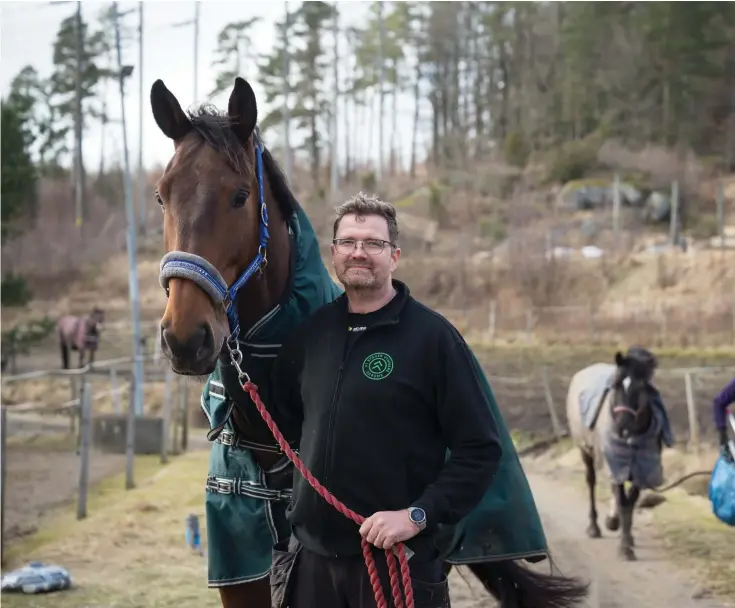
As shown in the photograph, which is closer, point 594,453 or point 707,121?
point 594,453

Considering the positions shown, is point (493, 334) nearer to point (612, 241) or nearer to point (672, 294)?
point (672, 294)

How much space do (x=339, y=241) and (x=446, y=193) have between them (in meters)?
32.0

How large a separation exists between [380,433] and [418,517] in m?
0.22

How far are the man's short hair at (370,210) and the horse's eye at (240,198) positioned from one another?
11.0 inches

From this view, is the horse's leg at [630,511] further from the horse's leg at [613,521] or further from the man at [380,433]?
the man at [380,433]

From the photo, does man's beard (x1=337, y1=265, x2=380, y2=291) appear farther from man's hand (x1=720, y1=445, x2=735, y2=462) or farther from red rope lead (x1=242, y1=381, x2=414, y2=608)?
man's hand (x1=720, y1=445, x2=735, y2=462)

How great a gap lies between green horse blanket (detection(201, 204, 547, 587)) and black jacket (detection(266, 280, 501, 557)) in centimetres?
→ 48

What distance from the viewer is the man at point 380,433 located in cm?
207

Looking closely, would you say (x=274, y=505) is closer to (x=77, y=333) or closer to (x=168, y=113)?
(x=168, y=113)

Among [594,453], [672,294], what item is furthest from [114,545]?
[672,294]

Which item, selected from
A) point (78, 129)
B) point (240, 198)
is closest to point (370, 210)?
point (240, 198)

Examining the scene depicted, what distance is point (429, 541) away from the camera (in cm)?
215

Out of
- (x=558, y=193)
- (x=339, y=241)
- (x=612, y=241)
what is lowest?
(x=339, y=241)

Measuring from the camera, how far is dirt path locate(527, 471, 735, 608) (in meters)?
5.74
